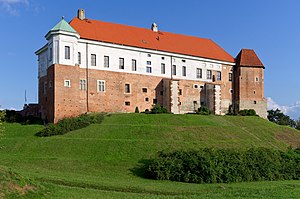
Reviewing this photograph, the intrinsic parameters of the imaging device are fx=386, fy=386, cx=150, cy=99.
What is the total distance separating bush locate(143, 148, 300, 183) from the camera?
26655 mm

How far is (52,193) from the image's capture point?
18.2 m

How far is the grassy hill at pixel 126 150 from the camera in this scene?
2139 cm

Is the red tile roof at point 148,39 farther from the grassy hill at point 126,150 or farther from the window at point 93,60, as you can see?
the grassy hill at point 126,150

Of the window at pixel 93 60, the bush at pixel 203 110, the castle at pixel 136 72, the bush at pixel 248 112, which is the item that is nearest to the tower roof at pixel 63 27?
the castle at pixel 136 72

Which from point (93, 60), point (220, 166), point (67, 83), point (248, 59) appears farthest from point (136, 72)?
point (220, 166)

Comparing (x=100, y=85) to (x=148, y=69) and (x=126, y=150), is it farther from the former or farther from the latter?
(x=126, y=150)

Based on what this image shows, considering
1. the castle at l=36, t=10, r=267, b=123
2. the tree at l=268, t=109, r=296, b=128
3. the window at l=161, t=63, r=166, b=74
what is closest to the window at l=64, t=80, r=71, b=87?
the castle at l=36, t=10, r=267, b=123

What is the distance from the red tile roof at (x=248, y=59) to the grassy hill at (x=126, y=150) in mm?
12186

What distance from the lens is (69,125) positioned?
3881 cm

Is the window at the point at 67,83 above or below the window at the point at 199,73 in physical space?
below

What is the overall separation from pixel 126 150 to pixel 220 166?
8.48 m

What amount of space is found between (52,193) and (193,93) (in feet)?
128

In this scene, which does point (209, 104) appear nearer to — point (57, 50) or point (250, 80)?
point (250, 80)

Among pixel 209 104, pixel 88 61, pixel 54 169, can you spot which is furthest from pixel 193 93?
pixel 54 169
